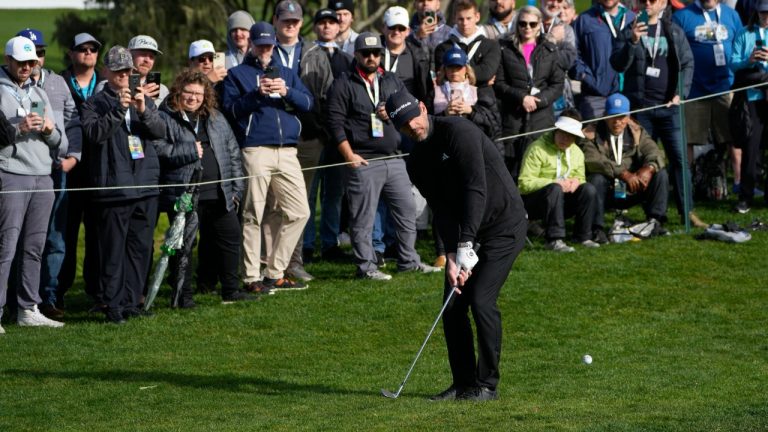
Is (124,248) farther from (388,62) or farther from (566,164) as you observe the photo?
(566,164)

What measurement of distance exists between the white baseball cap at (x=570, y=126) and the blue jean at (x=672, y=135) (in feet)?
4.38

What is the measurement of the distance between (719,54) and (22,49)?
815cm

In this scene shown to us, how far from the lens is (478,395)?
9.41 m

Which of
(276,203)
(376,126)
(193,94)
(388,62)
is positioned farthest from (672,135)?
(193,94)

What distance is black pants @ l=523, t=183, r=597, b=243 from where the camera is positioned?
46.7 feet

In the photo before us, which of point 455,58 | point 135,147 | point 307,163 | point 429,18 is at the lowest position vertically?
point 307,163

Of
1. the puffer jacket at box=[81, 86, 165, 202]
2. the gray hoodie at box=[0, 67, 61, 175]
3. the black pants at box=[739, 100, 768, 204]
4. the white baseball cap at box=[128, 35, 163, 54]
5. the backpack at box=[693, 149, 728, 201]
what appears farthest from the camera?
the backpack at box=[693, 149, 728, 201]

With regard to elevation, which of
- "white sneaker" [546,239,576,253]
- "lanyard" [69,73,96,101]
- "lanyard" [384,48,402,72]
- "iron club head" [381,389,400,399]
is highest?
"lanyard" [69,73,96,101]

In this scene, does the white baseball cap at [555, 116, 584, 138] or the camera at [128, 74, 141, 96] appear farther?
the white baseball cap at [555, 116, 584, 138]

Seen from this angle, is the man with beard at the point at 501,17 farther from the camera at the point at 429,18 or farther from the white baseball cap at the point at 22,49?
the white baseball cap at the point at 22,49

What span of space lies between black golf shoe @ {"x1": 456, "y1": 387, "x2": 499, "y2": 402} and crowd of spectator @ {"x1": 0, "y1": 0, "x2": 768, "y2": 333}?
410cm

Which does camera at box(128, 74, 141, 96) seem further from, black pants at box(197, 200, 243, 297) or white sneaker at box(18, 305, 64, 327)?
white sneaker at box(18, 305, 64, 327)

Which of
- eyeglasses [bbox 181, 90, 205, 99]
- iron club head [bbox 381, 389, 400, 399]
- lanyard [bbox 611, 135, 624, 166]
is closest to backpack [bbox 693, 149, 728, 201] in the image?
lanyard [bbox 611, 135, 624, 166]

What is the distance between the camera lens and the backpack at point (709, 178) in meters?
16.6
